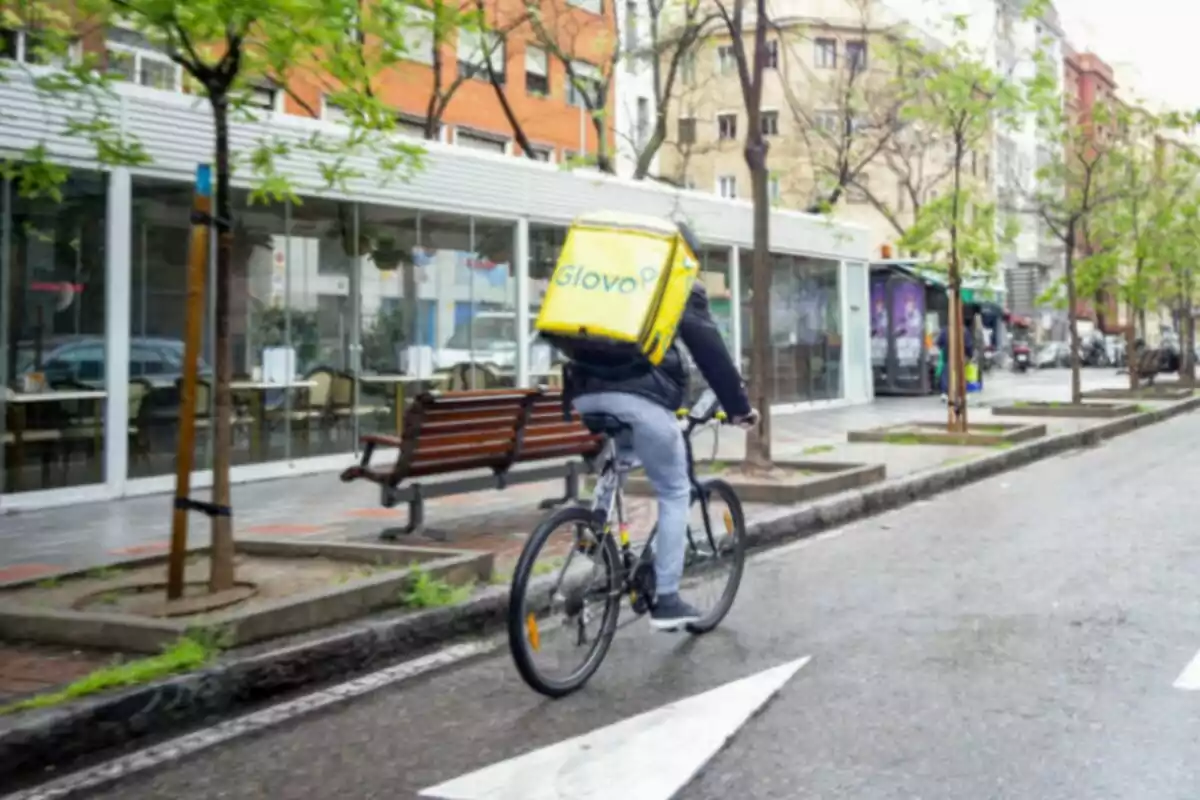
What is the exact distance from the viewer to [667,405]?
564 cm

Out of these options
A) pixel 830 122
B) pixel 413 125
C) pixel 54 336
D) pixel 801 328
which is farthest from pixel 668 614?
pixel 830 122

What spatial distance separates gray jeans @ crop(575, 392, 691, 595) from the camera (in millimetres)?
5531

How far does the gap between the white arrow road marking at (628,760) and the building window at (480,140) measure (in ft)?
95.8

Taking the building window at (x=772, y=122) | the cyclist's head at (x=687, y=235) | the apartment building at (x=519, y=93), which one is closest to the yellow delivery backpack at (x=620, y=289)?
the cyclist's head at (x=687, y=235)

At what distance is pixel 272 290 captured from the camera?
47.4 feet

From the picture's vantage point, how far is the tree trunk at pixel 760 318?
40.1 ft

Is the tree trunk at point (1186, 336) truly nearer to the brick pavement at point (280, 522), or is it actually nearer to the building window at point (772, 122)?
the brick pavement at point (280, 522)

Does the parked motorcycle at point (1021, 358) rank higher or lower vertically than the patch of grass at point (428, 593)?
higher

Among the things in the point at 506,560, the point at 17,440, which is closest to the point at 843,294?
the point at 17,440

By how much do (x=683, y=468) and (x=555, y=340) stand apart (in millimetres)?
816

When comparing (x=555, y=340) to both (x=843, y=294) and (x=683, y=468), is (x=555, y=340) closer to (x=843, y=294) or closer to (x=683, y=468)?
(x=683, y=468)

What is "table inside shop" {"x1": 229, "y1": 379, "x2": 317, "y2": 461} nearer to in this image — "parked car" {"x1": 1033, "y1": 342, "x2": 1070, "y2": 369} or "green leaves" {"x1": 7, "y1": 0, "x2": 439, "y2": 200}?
"green leaves" {"x1": 7, "y1": 0, "x2": 439, "y2": 200}

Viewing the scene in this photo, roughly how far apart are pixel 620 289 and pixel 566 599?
1.18 metres

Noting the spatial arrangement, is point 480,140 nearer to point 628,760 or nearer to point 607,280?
point 607,280
